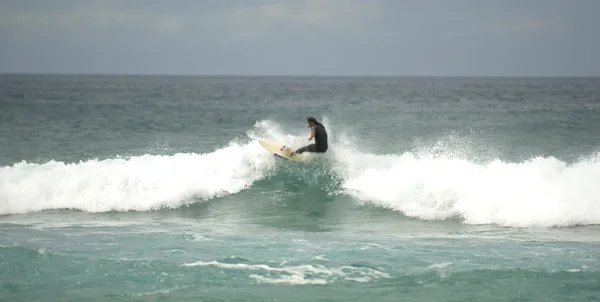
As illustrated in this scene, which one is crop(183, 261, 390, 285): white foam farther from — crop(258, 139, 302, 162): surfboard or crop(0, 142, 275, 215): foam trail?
crop(258, 139, 302, 162): surfboard

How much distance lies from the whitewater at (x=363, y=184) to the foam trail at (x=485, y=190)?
0.08 feet

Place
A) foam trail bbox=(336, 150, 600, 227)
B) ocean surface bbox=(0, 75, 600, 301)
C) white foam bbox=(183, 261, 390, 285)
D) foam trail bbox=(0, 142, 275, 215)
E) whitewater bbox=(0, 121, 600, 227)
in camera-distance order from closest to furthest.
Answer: ocean surface bbox=(0, 75, 600, 301) < white foam bbox=(183, 261, 390, 285) < foam trail bbox=(336, 150, 600, 227) < whitewater bbox=(0, 121, 600, 227) < foam trail bbox=(0, 142, 275, 215)

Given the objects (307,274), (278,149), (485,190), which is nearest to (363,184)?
(278,149)

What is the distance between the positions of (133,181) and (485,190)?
9662 mm

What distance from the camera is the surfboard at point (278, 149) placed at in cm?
1952

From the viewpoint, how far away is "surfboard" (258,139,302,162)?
19516mm

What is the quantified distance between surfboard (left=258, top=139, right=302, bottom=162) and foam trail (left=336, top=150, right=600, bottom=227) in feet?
4.84

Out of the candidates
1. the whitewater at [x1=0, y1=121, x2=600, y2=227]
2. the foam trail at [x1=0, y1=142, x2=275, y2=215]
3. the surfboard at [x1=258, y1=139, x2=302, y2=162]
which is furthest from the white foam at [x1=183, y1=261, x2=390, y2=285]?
the surfboard at [x1=258, y1=139, x2=302, y2=162]

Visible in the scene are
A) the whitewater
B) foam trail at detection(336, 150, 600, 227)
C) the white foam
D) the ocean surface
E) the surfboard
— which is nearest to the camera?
the ocean surface

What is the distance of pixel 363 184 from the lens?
18.5 meters

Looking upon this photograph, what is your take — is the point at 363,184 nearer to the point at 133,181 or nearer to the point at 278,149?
the point at 278,149

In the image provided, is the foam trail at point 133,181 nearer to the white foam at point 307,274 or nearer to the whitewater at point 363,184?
the whitewater at point 363,184

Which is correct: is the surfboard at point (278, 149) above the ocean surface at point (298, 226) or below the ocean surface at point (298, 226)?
above

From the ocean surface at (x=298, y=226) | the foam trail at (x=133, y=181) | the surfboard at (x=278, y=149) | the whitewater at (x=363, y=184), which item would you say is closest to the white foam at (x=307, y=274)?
the ocean surface at (x=298, y=226)
